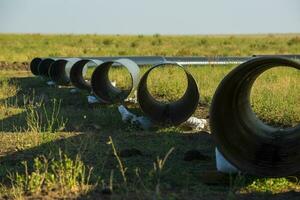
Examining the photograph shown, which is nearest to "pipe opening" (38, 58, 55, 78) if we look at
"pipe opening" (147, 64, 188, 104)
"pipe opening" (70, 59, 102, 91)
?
"pipe opening" (70, 59, 102, 91)

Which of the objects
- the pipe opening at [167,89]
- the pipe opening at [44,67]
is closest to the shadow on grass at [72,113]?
the pipe opening at [167,89]

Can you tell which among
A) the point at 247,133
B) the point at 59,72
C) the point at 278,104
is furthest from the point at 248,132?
the point at 59,72

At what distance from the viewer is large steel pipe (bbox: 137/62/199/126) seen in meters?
9.45

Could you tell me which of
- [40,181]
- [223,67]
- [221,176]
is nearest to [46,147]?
[40,181]

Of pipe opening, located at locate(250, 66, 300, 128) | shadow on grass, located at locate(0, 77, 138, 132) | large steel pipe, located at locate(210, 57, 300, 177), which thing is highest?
large steel pipe, located at locate(210, 57, 300, 177)

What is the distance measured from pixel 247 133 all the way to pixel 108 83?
7386 mm

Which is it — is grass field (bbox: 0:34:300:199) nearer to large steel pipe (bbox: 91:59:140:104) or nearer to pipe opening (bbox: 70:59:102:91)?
large steel pipe (bbox: 91:59:140:104)

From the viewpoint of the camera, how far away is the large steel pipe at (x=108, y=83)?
36.9ft

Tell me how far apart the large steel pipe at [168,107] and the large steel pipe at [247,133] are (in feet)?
8.28

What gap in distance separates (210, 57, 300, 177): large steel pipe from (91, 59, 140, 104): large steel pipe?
4513 mm

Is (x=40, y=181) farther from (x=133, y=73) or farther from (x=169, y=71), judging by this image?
(x=169, y=71)

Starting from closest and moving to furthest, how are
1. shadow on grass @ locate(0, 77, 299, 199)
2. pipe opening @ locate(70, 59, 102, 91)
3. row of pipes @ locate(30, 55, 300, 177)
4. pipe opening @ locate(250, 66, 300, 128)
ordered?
shadow on grass @ locate(0, 77, 299, 199) < row of pipes @ locate(30, 55, 300, 177) < pipe opening @ locate(250, 66, 300, 128) < pipe opening @ locate(70, 59, 102, 91)

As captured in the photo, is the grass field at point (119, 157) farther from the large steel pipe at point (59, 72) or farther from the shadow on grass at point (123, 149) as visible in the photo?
the large steel pipe at point (59, 72)

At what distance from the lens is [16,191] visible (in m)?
5.30
